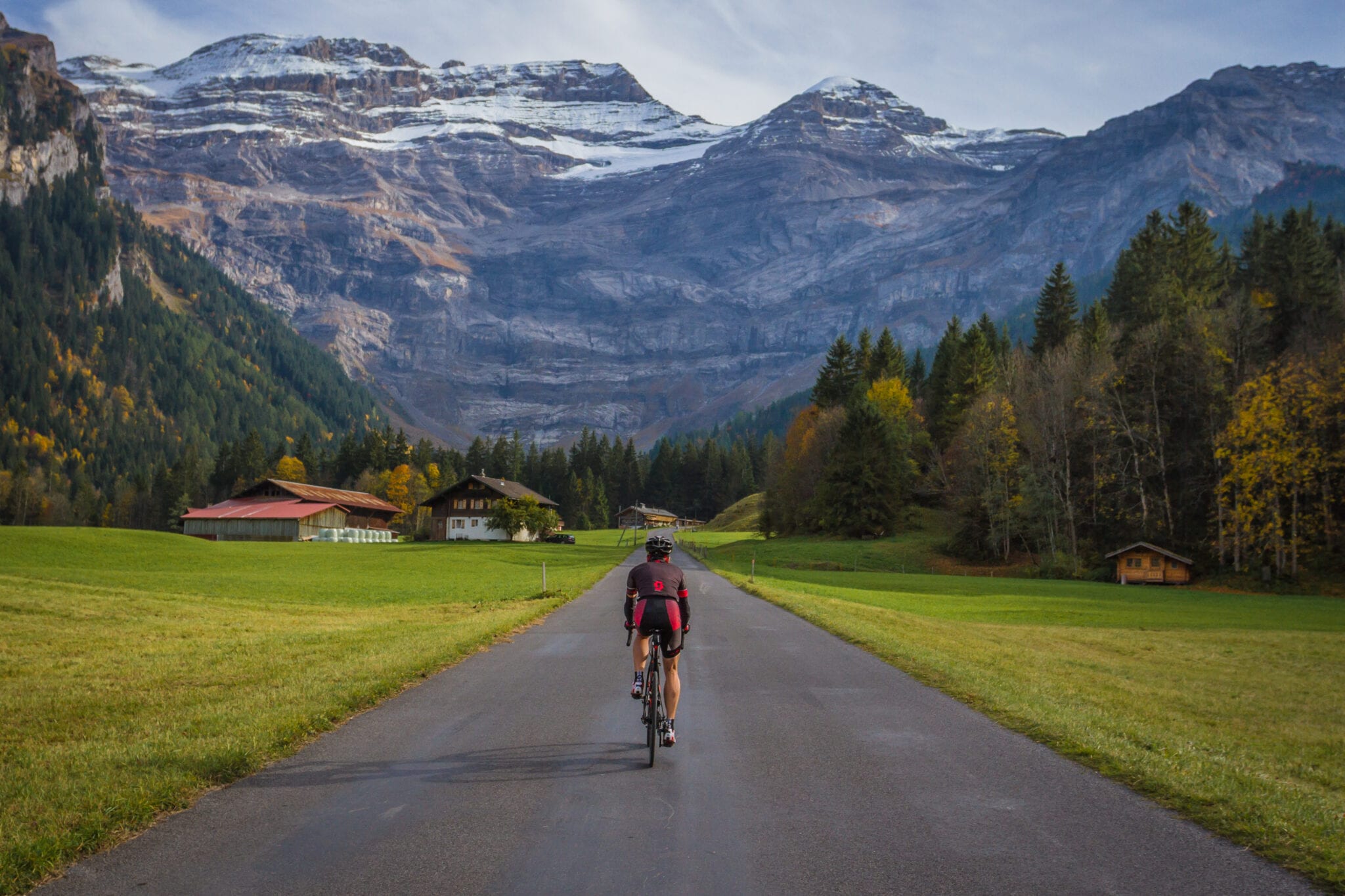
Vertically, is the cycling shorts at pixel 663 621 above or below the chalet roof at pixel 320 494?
below

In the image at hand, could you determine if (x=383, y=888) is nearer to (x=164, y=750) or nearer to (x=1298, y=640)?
(x=164, y=750)

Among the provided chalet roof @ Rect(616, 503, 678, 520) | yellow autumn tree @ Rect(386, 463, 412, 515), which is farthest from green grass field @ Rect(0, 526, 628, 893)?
chalet roof @ Rect(616, 503, 678, 520)

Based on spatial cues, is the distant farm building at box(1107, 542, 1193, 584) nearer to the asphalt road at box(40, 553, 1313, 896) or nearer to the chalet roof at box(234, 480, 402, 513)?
the asphalt road at box(40, 553, 1313, 896)

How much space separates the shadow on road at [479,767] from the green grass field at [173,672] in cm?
60

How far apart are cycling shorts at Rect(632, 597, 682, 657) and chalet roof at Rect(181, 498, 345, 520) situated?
309 feet

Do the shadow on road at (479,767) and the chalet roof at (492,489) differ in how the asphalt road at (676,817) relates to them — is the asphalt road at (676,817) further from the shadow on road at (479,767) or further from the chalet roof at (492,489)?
the chalet roof at (492,489)

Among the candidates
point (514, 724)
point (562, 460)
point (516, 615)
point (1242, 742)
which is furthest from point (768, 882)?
point (562, 460)

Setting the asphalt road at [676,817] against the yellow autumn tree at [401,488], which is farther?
the yellow autumn tree at [401,488]

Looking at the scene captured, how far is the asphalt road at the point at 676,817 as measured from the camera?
5789mm

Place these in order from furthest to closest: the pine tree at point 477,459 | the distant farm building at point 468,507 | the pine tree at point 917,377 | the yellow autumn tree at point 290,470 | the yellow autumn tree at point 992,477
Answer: the pine tree at point 477,459 < the yellow autumn tree at point 290,470 < the pine tree at point 917,377 < the distant farm building at point 468,507 < the yellow autumn tree at point 992,477

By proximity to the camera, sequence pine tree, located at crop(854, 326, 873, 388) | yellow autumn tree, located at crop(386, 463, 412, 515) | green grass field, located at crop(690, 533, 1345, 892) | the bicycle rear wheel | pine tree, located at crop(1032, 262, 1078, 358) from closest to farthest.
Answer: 1. green grass field, located at crop(690, 533, 1345, 892)
2. the bicycle rear wheel
3. pine tree, located at crop(1032, 262, 1078, 358)
4. pine tree, located at crop(854, 326, 873, 388)
5. yellow autumn tree, located at crop(386, 463, 412, 515)

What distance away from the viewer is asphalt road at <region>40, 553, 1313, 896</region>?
5.79 m

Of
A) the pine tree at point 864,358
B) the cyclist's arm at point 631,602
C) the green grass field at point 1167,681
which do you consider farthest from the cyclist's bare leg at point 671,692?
the pine tree at point 864,358

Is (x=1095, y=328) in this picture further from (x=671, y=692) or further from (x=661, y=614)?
(x=671, y=692)
